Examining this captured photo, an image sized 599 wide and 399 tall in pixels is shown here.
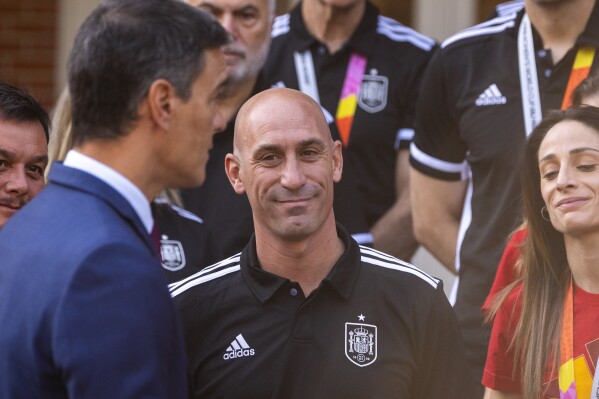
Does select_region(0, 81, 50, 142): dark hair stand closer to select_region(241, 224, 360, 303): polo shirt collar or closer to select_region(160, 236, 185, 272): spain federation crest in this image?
select_region(160, 236, 185, 272): spain federation crest

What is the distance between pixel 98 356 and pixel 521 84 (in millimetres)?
2578

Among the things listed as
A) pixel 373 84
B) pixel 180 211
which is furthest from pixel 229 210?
pixel 373 84

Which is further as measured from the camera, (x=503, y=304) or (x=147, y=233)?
(x=503, y=304)

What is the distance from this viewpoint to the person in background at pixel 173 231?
4445mm

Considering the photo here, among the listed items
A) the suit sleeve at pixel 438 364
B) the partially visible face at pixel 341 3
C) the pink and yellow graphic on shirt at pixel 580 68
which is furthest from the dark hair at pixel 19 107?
the pink and yellow graphic on shirt at pixel 580 68

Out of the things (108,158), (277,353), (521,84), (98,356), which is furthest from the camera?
(521,84)

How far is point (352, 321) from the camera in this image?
3516mm

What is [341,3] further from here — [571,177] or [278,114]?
[571,177]

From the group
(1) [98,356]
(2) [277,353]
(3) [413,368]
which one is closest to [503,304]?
(3) [413,368]

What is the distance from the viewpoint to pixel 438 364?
352cm

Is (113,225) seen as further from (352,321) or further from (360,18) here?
(360,18)

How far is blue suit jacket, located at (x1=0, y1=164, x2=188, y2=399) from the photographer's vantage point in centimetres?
240

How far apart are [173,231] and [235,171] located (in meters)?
0.75

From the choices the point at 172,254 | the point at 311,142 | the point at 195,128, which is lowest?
the point at 172,254
